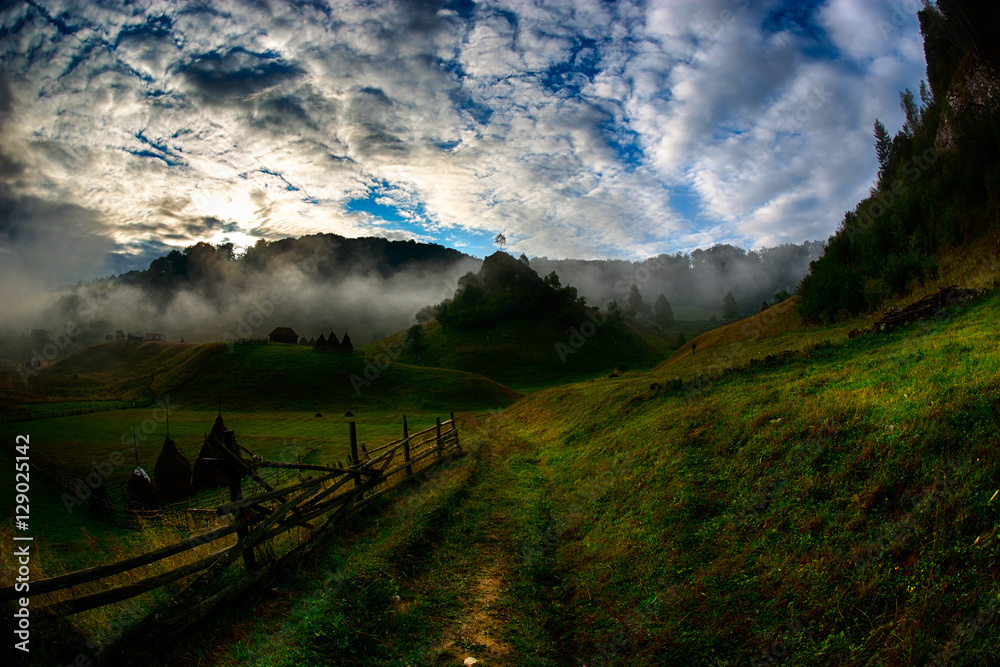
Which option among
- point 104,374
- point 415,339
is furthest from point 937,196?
point 104,374

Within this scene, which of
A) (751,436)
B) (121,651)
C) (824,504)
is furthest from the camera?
(751,436)

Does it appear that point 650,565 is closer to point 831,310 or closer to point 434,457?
point 434,457

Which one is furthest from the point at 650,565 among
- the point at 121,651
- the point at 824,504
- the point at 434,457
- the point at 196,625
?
the point at 434,457

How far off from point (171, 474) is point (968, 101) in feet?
210

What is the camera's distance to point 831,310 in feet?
100

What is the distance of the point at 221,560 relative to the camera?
6.23 m

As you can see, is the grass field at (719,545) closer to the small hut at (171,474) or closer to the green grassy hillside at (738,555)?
the green grassy hillside at (738,555)

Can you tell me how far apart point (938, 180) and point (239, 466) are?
42036mm

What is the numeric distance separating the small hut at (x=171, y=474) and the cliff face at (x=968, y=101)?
192ft

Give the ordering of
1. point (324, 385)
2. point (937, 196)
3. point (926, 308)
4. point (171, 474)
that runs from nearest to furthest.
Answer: point (926, 308) → point (171, 474) → point (937, 196) → point (324, 385)

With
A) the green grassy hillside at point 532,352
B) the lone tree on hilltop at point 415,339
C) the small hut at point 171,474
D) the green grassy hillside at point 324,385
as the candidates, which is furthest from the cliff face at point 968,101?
the lone tree on hilltop at point 415,339

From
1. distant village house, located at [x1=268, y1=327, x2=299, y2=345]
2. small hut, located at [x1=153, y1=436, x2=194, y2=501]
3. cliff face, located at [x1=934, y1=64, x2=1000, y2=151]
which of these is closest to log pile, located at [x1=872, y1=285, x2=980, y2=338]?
cliff face, located at [x1=934, y1=64, x2=1000, y2=151]

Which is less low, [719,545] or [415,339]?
[415,339]

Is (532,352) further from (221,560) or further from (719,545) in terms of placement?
(221,560)
